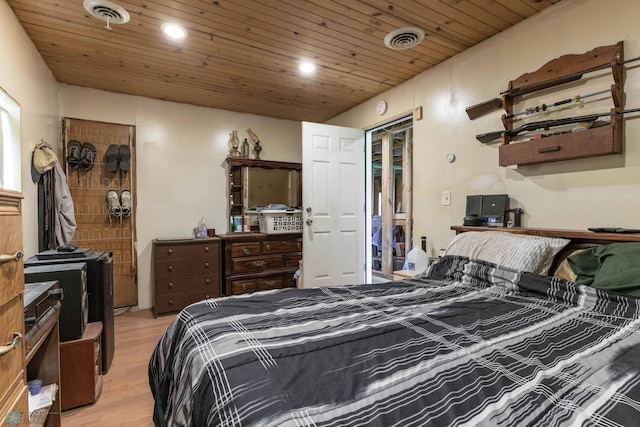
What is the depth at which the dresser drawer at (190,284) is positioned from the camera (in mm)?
3187

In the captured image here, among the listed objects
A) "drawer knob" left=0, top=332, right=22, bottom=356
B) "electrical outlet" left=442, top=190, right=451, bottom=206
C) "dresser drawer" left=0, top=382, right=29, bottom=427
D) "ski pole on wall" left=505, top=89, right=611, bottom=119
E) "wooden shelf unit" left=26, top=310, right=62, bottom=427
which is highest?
"ski pole on wall" left=505, top=89, right=611, bottom=119

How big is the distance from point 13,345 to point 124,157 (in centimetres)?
303

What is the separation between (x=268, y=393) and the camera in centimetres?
71

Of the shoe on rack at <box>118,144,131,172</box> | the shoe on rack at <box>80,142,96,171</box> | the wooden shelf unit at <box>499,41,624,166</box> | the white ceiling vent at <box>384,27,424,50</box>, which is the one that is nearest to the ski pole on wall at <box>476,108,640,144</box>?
the wooden shelf unit at <box>499,41,624,166</box>

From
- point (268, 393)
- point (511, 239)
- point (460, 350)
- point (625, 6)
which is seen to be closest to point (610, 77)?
point (625, 6)

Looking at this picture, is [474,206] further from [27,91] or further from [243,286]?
[27,91]

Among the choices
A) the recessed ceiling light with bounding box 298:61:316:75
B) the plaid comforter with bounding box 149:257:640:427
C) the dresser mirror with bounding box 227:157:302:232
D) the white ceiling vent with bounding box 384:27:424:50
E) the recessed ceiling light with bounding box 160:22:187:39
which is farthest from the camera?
the dresser mirror with bounding box 227:157:302:232

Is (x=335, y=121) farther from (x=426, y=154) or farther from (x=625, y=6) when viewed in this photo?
(x=625, y=6)

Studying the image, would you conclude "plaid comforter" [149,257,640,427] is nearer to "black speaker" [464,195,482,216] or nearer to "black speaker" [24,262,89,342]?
"black speaker" [24,262,89,342]

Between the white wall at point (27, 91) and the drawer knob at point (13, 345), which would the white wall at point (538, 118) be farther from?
the white wall at point (27, 91)

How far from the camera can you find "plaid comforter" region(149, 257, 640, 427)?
26.0 inches

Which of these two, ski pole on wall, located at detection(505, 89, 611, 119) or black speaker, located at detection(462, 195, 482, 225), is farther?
black speaker, located at detection(462, 195, 482, 225)

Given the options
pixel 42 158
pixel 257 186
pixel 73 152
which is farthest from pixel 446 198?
pixel 73 152

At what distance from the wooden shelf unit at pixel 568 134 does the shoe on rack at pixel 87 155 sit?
12.5ft
